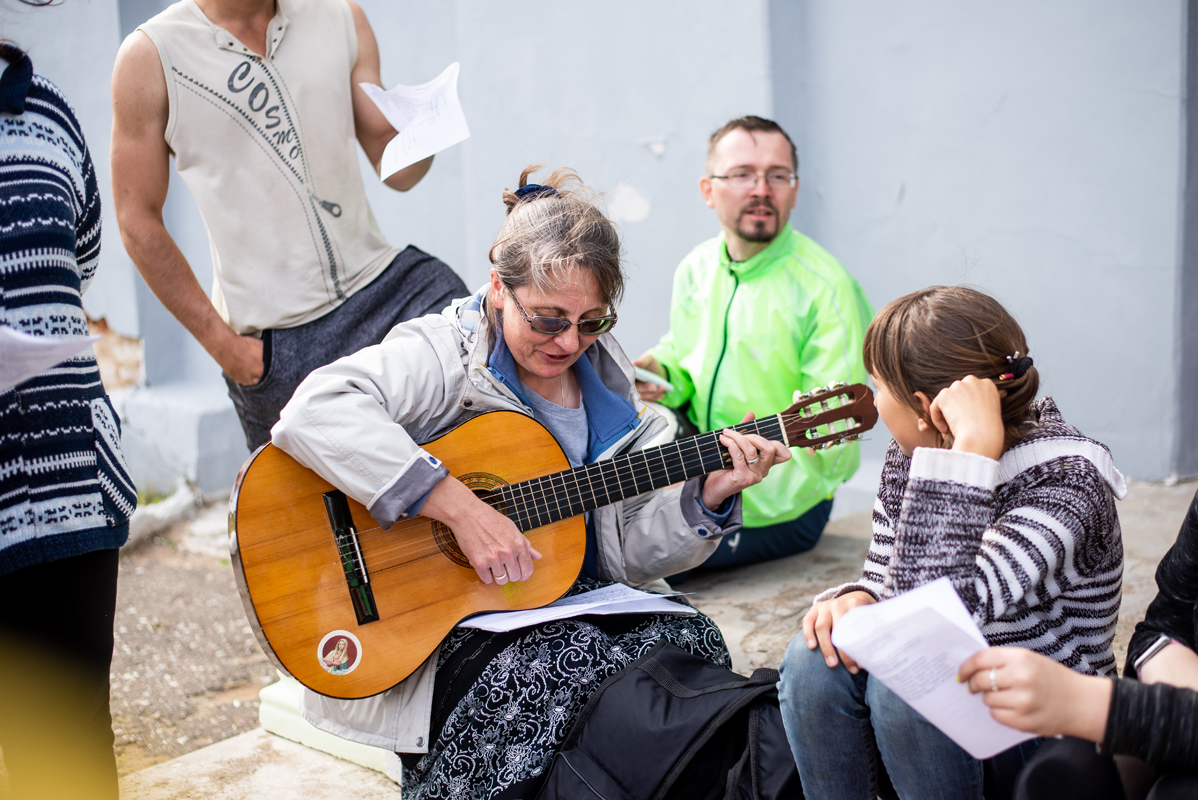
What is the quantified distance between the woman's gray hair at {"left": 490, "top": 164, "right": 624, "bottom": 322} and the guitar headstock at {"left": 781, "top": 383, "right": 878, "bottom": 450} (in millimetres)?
491

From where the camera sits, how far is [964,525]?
4.71 feet

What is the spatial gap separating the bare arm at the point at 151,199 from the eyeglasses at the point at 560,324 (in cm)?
82

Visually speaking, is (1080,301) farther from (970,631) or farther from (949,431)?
(970,631)

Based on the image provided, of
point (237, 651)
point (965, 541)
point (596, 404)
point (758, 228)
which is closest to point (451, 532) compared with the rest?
point (596, 404)

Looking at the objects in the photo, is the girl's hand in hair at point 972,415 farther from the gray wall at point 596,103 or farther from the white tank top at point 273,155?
the gray wall at point 596,103

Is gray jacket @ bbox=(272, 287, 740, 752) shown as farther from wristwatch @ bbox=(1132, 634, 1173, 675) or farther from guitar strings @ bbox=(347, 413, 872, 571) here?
wristwatch @ bbox=(1132, 634, 1173, 675)

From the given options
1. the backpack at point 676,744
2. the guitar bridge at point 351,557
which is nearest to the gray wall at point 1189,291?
the backpack at point 676,744

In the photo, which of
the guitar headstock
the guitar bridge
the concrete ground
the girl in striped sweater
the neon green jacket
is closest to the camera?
the girl in striped sweater

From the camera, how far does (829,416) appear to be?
219 centimetres

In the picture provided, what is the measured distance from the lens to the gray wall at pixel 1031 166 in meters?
3.40

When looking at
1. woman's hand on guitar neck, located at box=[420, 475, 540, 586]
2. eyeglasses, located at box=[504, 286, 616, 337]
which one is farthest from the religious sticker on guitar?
eyeglasses, located at box=[504, 286, 616, 337]

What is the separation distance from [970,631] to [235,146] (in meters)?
2.09

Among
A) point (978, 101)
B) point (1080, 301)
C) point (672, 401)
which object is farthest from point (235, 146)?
point (1080, 301)

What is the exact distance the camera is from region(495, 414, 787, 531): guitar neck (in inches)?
82.8
